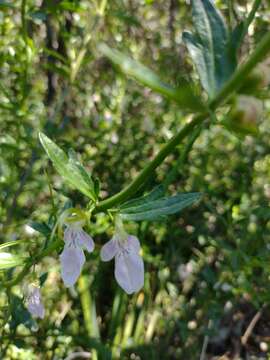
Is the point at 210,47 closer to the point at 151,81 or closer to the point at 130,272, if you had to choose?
the point at 151,81

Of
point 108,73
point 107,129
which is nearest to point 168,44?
point 108,73

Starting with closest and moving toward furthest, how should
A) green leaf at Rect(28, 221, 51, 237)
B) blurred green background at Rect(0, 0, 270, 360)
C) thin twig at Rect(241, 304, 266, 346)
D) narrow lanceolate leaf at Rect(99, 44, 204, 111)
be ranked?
narrow lanceolate leaf at Rect(99, 44, 204, 111)
green leaf at Rect(28, 221, 51, 237)
blurred green background at Rect(0, 0, 270, 360)
thin twig at Rect(241, 304, 266, 346)

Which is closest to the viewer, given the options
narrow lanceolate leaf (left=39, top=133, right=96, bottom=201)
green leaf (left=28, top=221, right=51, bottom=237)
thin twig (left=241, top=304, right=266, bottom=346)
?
narrow lanceolate leaf (left=39, top=133, right=96, bottom=201)

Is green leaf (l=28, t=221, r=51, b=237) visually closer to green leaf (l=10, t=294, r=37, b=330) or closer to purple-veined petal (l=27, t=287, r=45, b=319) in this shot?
purple-veined petal (l=27, t=287, r=45, b=319)

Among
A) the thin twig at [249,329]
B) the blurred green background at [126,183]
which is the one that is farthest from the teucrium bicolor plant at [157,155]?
the thin twig at [249,329]

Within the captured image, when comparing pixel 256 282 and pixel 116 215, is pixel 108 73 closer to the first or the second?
pixel 256 282

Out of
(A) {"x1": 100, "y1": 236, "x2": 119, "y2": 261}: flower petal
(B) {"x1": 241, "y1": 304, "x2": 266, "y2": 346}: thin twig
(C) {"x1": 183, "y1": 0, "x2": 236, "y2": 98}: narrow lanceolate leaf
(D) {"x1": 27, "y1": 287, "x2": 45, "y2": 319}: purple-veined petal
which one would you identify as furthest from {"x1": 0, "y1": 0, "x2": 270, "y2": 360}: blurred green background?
(C) {"x1": 183, "y1": 0, "x2": 236, "y2": 98}: narrow lanceolate leaf

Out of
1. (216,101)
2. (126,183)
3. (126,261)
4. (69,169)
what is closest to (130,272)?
(126,261)
